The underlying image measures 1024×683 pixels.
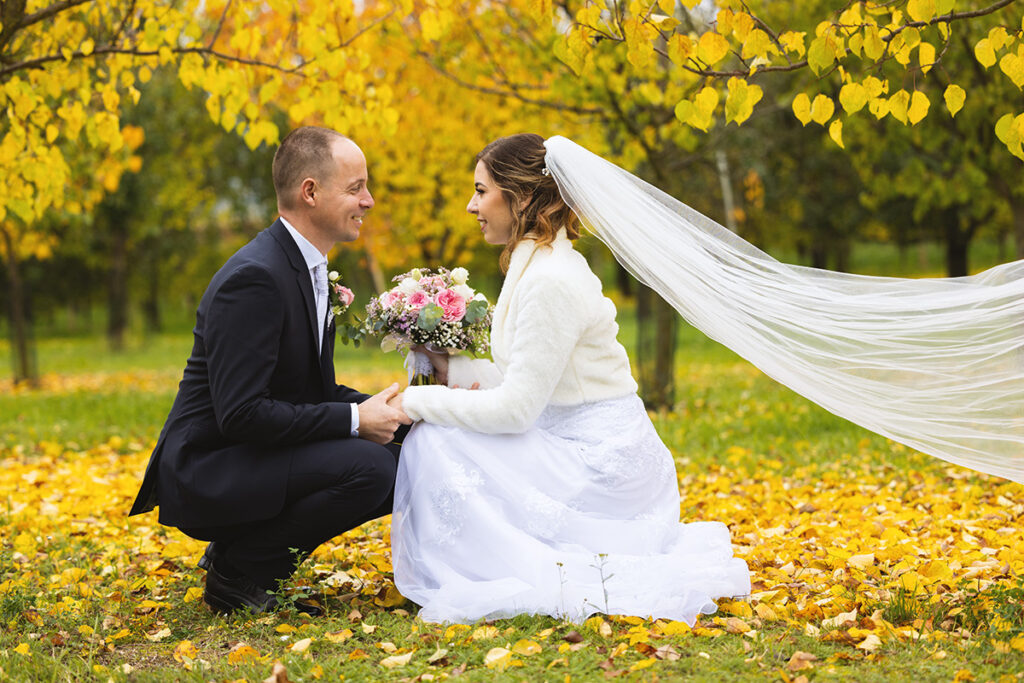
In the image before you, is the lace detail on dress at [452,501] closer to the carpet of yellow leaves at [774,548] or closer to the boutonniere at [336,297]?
the carpet of yellow leaves at [774,548]

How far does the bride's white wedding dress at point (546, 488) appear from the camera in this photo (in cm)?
382

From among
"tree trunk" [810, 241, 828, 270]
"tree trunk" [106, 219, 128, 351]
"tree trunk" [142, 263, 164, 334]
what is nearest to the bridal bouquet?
"tree trunk" [106, 219, 128, 351]

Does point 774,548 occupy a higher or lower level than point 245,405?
lower

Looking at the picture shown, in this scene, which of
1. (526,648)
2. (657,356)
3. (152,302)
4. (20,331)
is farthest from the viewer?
(152,302)

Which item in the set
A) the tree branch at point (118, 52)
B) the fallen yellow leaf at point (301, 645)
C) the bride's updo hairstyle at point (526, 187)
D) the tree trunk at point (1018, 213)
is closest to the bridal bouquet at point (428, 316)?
the bride's updo hairstyle at point (526, 187)

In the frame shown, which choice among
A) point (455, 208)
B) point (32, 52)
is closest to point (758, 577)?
point (32, 52)

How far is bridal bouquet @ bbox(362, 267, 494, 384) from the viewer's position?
170 inches

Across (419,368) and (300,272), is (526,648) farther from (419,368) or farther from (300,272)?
(300,272)

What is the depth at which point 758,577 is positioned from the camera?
4.37 meters

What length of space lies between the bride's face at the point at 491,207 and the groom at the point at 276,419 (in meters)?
0.52

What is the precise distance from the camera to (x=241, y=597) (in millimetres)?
4051

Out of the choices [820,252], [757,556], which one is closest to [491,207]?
[757,556]

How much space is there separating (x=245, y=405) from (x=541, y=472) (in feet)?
4.06

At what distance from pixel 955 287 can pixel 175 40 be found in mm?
4912
